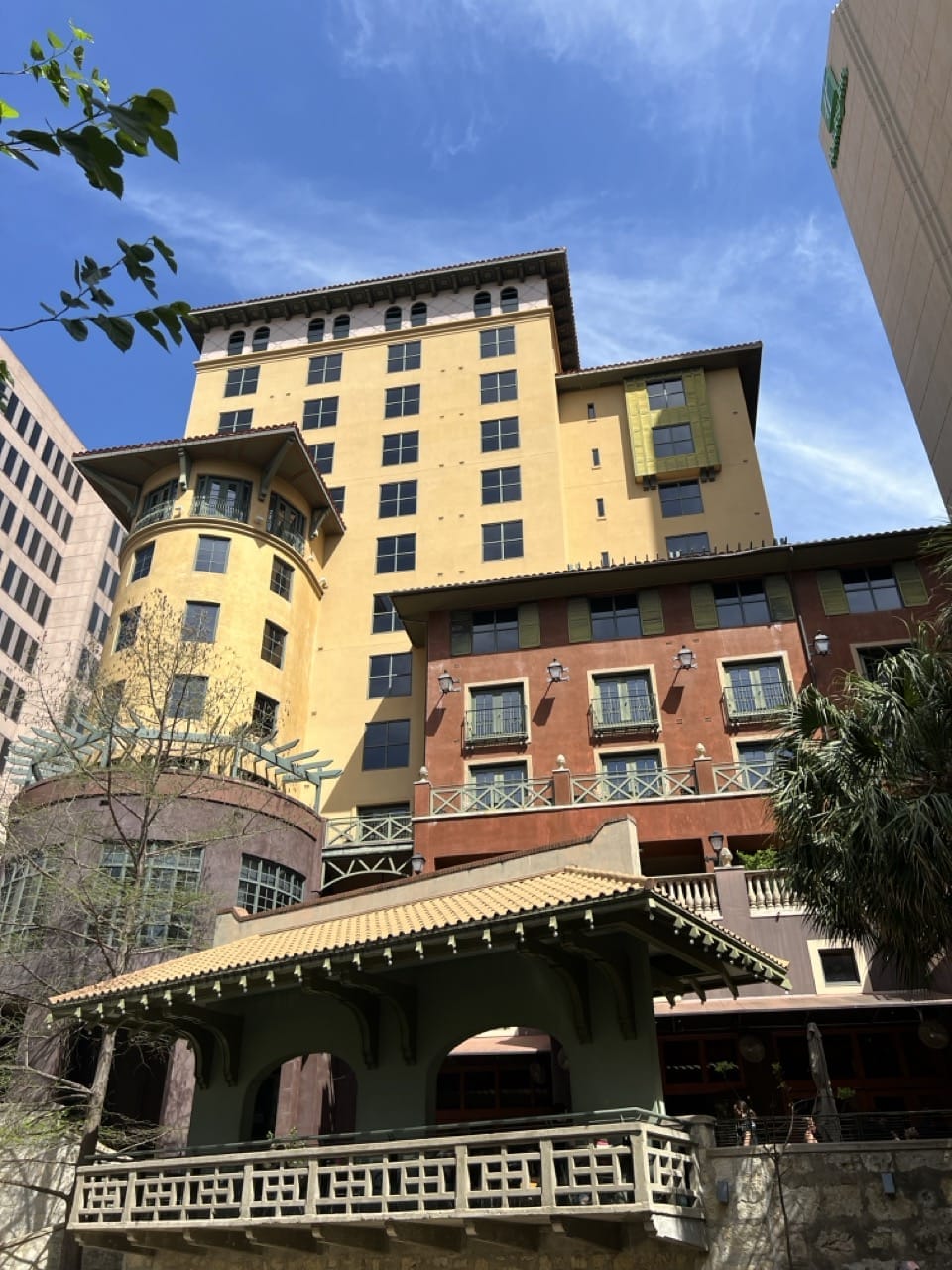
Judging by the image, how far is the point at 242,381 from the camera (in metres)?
50.2

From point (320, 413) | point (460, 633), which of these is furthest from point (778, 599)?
point (320, 413)

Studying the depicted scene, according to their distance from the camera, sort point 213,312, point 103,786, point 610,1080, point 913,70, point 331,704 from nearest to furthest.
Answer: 1. point 610,1080
2. point 103,786
3. point 913,70
4. point 331,704
5. point 213,312

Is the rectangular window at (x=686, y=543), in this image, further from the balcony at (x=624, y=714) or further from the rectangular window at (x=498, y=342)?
the rectangular window at (x=498, y=342)

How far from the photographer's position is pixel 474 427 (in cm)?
4600

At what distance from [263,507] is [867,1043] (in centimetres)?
2914

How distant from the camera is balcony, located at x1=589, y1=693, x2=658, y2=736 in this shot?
32.8 metres

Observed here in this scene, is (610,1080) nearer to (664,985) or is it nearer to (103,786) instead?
→ (664,985)

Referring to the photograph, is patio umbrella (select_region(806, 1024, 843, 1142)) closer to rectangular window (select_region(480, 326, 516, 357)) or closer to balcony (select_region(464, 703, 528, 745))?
balcony (select_region(464, 703, 528, 745))

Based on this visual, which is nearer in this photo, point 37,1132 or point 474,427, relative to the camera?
point 37,1132

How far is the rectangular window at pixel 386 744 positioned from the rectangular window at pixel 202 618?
24.0ft

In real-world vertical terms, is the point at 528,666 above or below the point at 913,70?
below

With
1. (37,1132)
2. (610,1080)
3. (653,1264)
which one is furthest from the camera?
(37,1132)

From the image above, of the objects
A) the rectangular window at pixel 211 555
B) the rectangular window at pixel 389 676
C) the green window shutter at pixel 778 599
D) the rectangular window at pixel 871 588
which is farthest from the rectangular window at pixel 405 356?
the rectangular window at pixel 871 588

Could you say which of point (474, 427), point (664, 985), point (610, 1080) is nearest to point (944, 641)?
point (664, 985)
